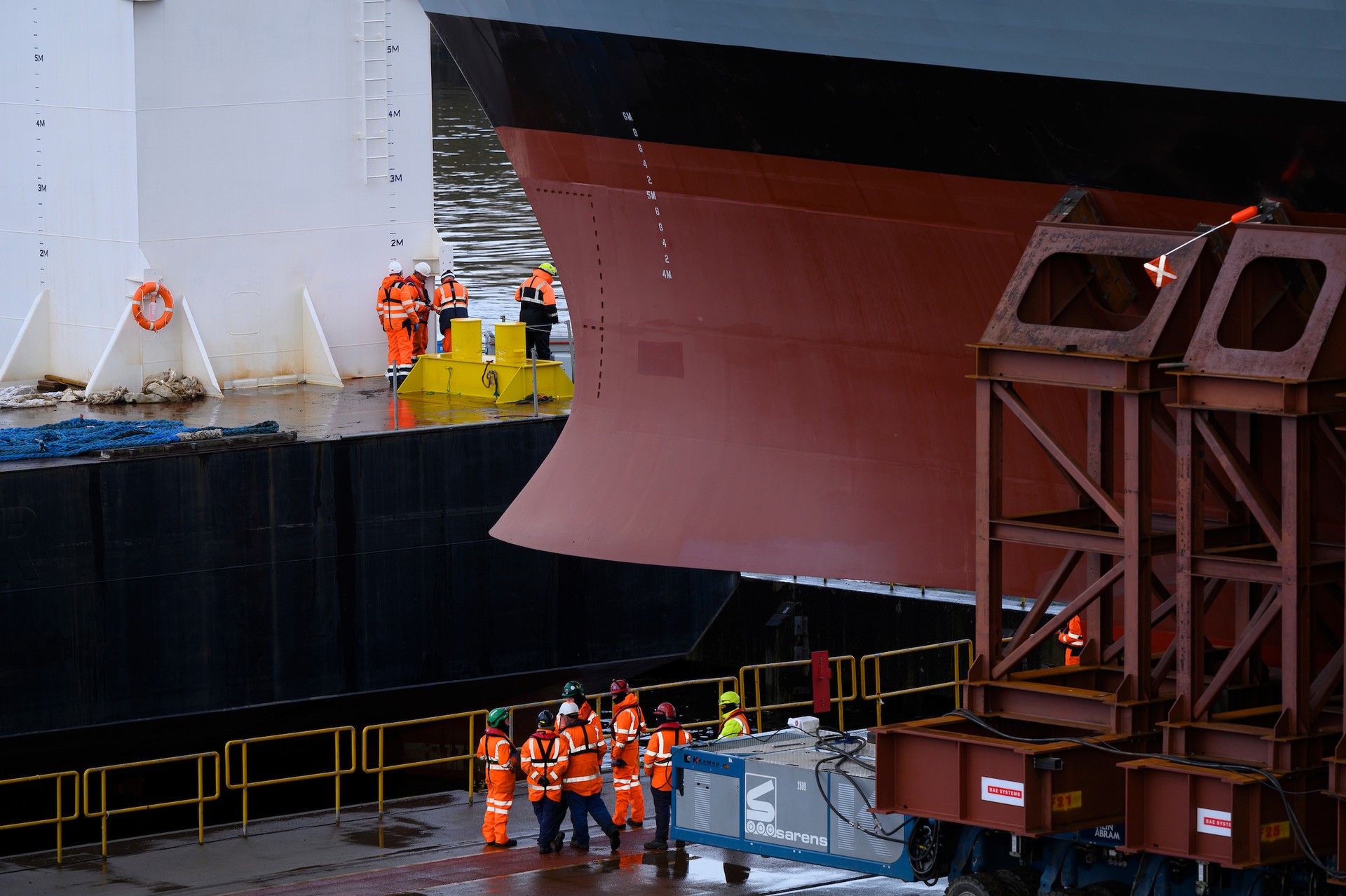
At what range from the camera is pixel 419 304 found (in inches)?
824

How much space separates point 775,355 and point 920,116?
208 centimetres

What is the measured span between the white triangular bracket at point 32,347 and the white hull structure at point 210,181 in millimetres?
22

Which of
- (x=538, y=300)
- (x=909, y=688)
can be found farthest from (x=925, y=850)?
(x=538, y=300)

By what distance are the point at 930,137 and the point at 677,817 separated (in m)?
4.29

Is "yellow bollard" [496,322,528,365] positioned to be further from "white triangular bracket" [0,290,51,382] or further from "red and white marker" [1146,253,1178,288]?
"red and white marker" [1146,253,1178,288]

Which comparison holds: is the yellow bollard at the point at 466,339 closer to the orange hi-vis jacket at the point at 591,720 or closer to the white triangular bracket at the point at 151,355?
the white triangular bracket at the point at 151,355

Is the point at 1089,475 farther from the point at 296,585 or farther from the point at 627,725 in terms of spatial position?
the point at 296,585

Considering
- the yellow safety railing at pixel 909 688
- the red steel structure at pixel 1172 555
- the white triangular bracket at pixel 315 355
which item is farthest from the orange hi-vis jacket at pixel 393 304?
the red steel structure at pixel 1172 555

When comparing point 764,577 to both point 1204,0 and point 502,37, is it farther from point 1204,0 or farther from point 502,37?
point 1204,0

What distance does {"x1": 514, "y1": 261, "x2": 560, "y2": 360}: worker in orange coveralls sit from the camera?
20.5 m

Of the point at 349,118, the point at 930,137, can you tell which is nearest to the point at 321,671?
the point at 349,118

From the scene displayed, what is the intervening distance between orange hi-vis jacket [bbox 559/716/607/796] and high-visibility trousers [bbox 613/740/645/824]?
19.8 inches

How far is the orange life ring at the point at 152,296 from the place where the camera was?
19609mm

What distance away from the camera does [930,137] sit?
1153 centimetres
